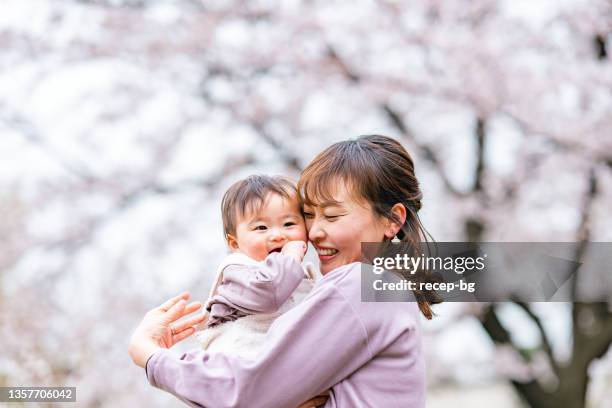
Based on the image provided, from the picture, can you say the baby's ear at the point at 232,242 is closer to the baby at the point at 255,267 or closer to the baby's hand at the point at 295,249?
the baby at the point at 255,267

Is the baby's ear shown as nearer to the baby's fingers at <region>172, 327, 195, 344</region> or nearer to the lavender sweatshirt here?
the baby's fingers at <region>172, 327, 195, 344</region>

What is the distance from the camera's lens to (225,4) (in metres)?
6.58

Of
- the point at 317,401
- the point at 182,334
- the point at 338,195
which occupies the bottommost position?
the point at 317,401

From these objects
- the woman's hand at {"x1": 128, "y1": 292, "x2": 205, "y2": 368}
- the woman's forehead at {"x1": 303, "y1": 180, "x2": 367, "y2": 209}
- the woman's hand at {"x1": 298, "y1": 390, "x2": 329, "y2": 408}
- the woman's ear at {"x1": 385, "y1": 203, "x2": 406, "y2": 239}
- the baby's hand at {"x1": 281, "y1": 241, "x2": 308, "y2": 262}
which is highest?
the woman's forehead at {"x1": 303, "y1": 180, "x2": 367, "y2": 209}

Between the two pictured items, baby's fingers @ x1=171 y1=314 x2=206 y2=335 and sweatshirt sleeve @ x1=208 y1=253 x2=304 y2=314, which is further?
baby's fingers @ x1=171 y1=314 x2=206 y2=335

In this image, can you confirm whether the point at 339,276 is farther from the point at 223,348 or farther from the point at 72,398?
the point at 72,398

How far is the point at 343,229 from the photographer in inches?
66.7

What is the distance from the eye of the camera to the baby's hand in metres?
1.74

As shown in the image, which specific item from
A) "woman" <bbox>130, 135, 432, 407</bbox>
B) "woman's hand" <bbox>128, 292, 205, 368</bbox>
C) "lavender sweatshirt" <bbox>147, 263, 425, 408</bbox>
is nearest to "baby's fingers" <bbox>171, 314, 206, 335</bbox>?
"woman's hand" <bbox>128, 292, 205, 368</bbox>

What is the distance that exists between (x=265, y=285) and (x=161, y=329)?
248 mm

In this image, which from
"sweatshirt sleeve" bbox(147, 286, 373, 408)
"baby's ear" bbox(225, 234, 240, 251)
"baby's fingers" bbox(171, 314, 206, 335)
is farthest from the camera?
"baby's ear" bbox(225, 234, 240, 251)

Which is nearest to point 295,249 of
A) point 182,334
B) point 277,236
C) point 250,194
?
point 277,236

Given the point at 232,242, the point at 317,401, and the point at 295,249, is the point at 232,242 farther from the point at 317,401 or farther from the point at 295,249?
the point at 317,401

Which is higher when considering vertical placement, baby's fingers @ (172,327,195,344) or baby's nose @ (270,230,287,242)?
baby's nose @ (270,230,287,242)
